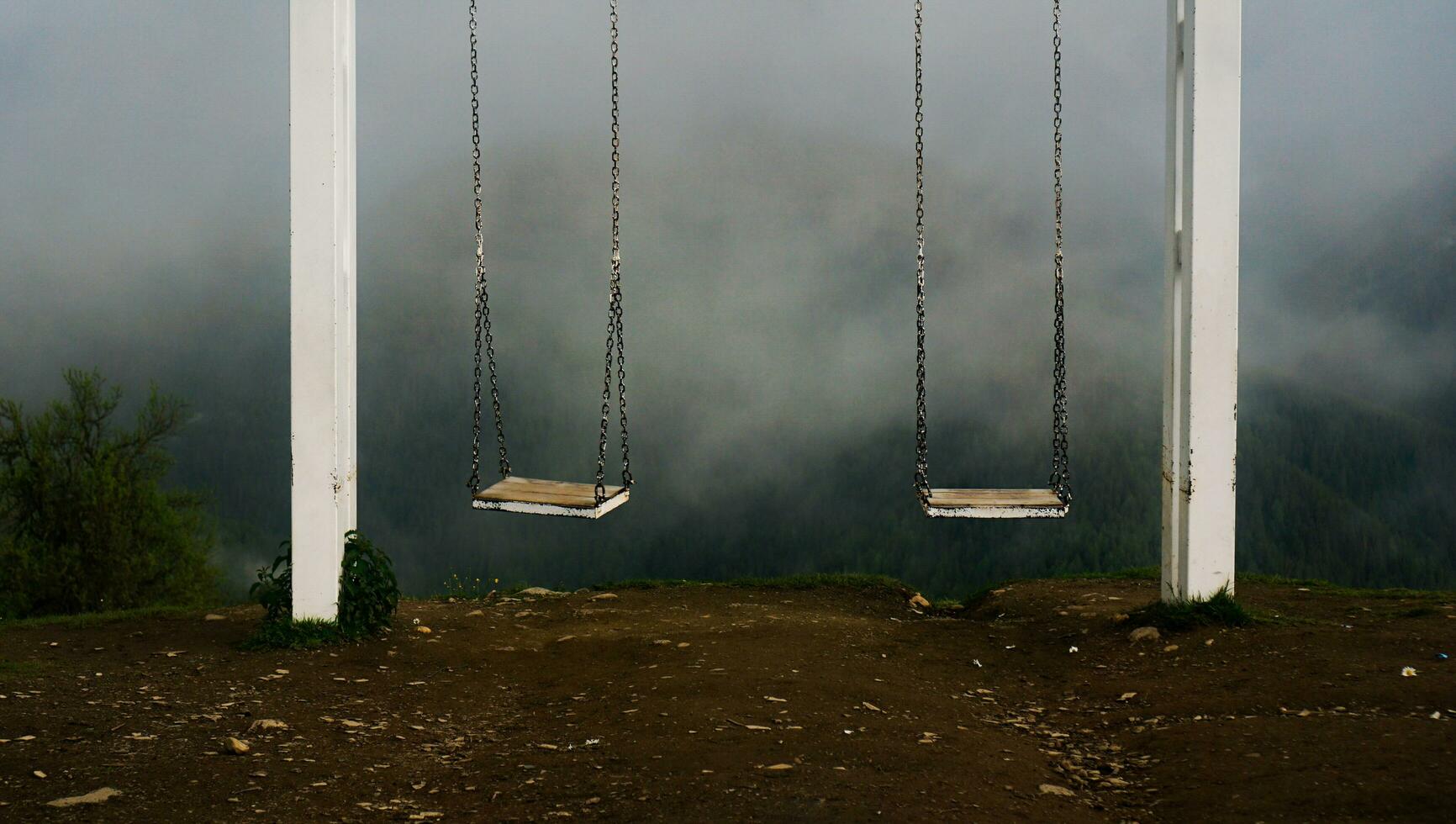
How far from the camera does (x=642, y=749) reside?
4441 millimetres

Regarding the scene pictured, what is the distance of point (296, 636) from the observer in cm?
636

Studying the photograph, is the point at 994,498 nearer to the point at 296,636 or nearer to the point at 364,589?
the point at 364,589

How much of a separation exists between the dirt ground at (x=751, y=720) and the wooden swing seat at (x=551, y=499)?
828mm

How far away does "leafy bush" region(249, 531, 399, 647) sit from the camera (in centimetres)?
637

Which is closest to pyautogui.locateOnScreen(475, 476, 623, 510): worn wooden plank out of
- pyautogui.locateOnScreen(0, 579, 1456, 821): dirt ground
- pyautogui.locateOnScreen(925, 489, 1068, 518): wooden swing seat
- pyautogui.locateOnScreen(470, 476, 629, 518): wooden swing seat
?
pyautogui.locateOnScreen(470, 476, 629, 518): wooden swing seat

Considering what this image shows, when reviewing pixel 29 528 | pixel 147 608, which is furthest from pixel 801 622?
pixel 29 528

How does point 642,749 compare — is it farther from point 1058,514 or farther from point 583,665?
point 1058,514

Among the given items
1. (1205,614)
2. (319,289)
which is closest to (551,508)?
(319,289)

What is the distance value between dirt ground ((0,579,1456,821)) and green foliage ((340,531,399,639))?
15 cm

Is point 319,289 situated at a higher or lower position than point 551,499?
higher

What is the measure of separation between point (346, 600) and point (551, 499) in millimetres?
1475

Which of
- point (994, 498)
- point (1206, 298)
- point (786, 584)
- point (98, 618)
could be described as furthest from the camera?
point (786, 584)

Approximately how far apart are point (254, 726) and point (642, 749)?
68.6 inches

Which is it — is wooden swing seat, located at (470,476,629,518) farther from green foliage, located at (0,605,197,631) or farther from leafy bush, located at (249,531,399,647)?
green foliage, located at (0,605,197,631)
